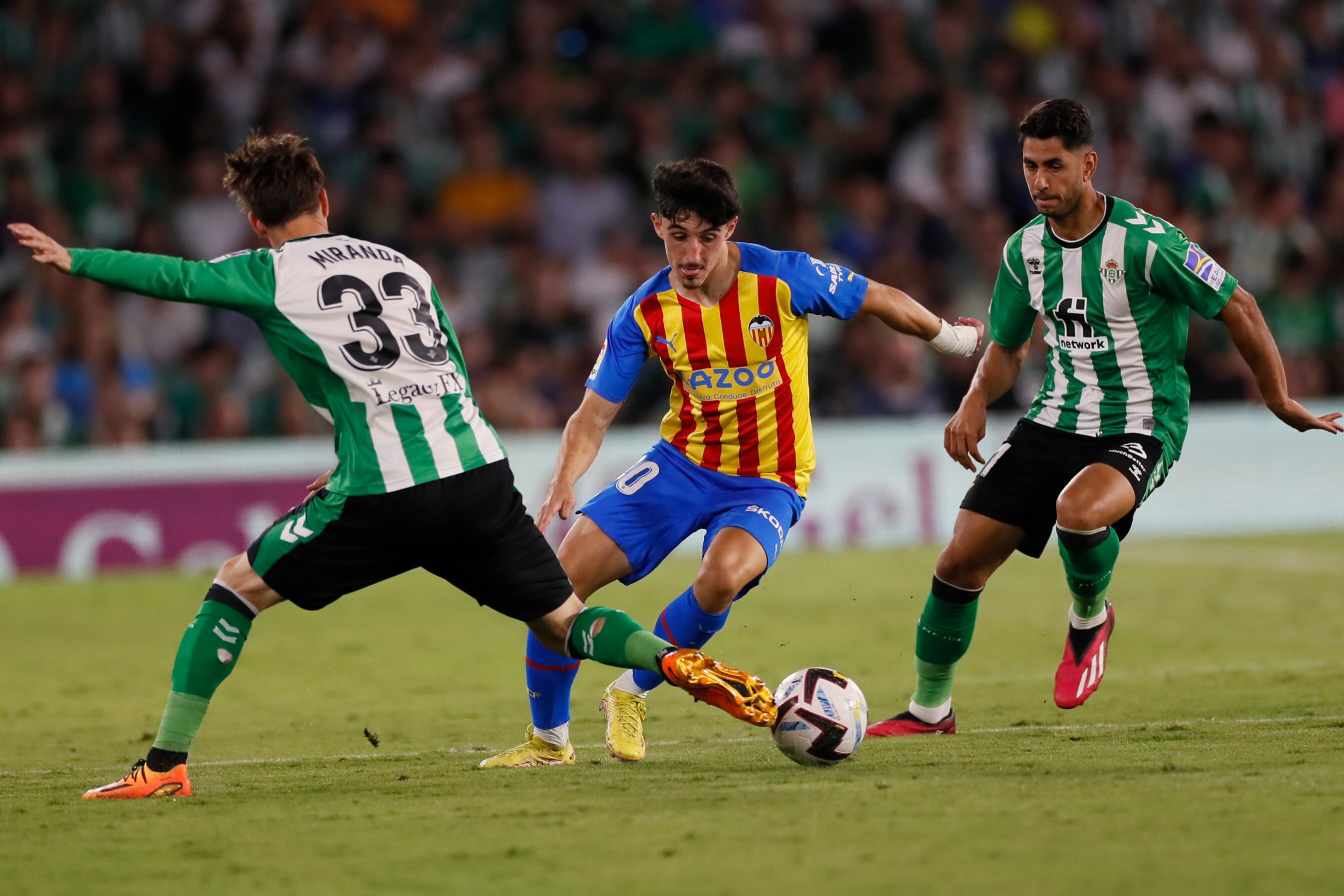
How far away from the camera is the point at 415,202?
51.1 feet

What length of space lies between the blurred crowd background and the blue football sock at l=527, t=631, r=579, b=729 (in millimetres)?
7956

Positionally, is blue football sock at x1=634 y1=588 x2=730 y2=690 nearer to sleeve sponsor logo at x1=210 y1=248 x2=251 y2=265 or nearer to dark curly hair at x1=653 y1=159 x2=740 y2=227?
dark curly hair at x1=653 y1=159 x2=740 y2=227

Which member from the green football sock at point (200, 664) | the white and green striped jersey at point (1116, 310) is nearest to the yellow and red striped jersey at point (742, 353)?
the white and green striped jersey at point (1116, 310)

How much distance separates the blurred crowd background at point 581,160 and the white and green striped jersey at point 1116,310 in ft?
26.3

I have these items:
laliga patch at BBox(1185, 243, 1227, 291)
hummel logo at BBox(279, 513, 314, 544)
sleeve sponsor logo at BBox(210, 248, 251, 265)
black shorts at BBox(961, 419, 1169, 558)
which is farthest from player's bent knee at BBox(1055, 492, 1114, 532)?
sleeve sponsor logo at BBox(210, 248, 251, 265)

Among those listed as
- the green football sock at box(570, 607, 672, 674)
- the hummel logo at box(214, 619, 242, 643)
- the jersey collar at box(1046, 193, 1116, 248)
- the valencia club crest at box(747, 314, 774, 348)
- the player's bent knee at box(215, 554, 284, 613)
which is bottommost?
the green football sock at box(570, 607, 672, 674)

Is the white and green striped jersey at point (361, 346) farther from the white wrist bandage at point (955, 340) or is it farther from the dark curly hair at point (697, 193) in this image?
the white wrist bandage at point (955, 340)

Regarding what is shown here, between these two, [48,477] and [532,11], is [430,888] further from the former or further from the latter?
[532,11]

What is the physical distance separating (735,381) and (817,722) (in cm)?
141

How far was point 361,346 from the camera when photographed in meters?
5.42

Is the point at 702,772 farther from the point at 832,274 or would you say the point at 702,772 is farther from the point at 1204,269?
the point at 1204,269

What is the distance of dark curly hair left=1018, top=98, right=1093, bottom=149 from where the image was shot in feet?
20.7

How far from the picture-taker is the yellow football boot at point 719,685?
539cm

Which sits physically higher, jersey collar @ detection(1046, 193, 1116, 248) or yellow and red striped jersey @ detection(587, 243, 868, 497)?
jersey collar @ detection(1046, 193, 1116, 248)
